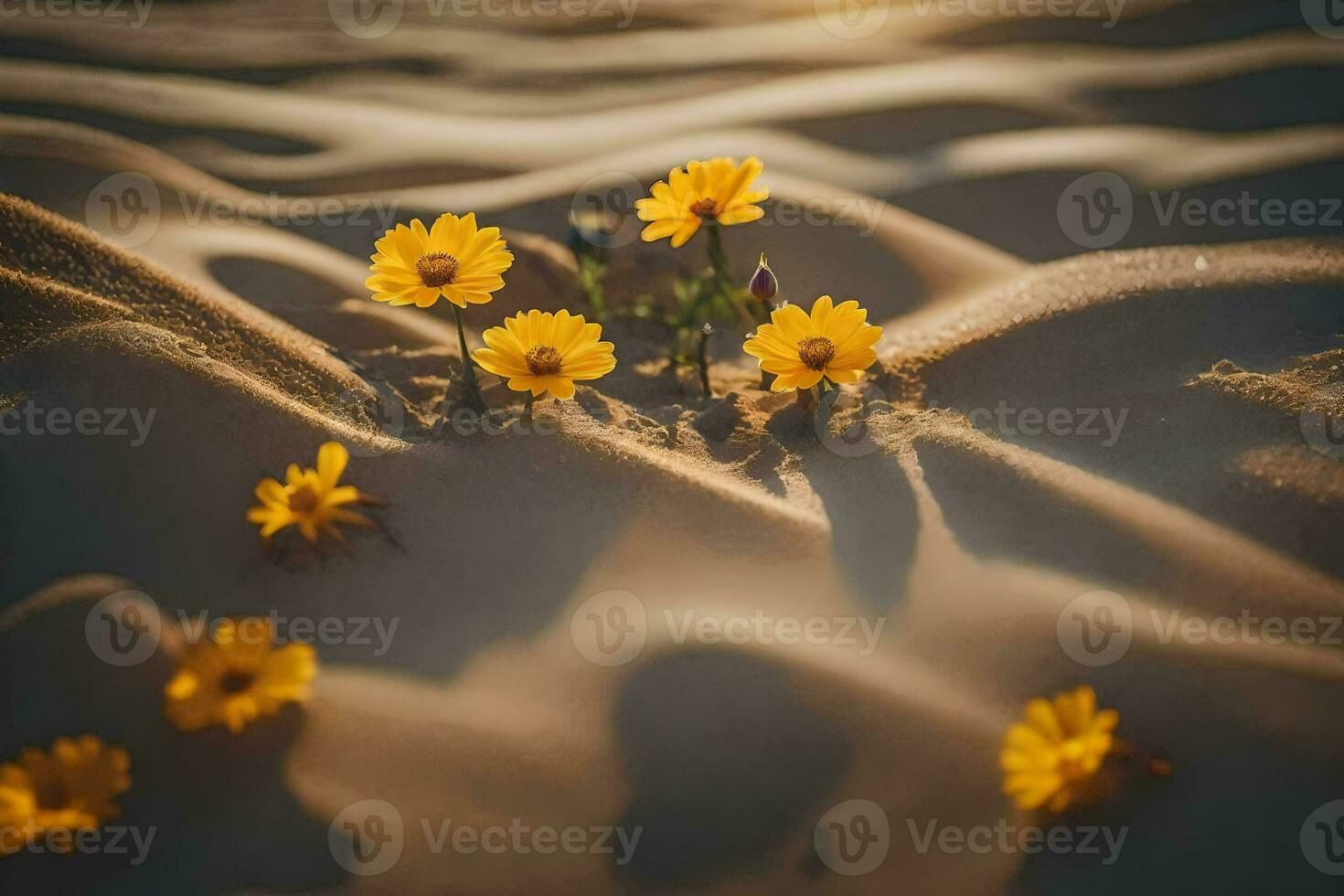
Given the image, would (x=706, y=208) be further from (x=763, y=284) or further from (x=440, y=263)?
(x=440, y=263)

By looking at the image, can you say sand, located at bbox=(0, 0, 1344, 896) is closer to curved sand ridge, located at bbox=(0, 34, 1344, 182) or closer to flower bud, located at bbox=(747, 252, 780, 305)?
curved sand ridge, located at bbox=(0, 34, 1344, 182)

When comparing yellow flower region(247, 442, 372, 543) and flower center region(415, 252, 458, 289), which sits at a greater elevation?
flower center region(415, 252, 458, 289)

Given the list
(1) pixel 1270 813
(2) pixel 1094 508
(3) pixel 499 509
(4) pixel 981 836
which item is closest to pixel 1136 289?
(2) pixel 1094 508

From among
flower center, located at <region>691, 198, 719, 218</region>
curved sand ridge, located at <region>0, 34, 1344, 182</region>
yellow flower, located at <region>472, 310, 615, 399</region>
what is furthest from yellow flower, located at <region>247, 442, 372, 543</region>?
curved sand ridge, located at <region>0, 34, 1344, 182</region>

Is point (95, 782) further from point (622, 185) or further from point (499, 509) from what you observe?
point (622, 185)

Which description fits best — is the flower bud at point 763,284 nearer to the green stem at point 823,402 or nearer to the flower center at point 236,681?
the green stem at point 823,402

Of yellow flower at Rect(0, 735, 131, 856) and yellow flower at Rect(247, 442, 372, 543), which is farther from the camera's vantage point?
yellow flower at Rect(247, 442, 372, 543)

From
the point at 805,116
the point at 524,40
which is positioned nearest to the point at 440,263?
the point at 805,116
